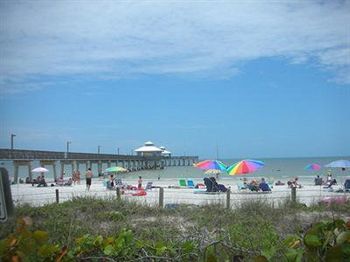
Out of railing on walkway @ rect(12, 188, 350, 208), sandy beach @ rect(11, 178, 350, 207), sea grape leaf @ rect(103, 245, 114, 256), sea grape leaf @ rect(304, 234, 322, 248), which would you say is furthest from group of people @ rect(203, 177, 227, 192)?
sea grape leaf @ rect(304, 234, 322, 248)

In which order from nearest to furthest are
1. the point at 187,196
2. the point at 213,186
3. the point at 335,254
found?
the point at 335,254, the point at 187,196, the point at 213,186

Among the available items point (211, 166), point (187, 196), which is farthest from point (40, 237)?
point (211, 166)

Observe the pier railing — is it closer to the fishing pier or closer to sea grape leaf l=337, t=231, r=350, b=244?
the fishing pier

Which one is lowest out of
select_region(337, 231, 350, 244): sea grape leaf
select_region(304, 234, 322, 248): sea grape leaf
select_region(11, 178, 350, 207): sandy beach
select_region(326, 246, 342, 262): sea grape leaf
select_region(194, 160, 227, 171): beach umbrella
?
select_region(11, 178, 350, 207): sandy beach

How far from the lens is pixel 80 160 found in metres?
56.0

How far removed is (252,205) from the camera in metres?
9.81

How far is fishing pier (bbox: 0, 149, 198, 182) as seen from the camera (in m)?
40.6

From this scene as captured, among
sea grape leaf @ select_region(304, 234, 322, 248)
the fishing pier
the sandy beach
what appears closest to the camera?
sea grape leaf @ select_region(304, 234, 322, 248)

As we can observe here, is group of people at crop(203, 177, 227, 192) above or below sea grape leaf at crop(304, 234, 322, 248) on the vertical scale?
below

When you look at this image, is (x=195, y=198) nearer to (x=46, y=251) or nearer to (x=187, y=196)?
(x=187, y=196)

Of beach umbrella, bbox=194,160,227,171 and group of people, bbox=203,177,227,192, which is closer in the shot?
group of people, bbox=203,177,227,192

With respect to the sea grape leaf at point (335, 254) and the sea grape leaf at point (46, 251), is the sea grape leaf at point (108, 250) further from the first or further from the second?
the sea grape leaf at point (335, 254)

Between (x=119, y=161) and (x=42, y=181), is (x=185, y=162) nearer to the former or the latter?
(x=119, y=161)

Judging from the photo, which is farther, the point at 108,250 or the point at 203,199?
the point at 203,199
